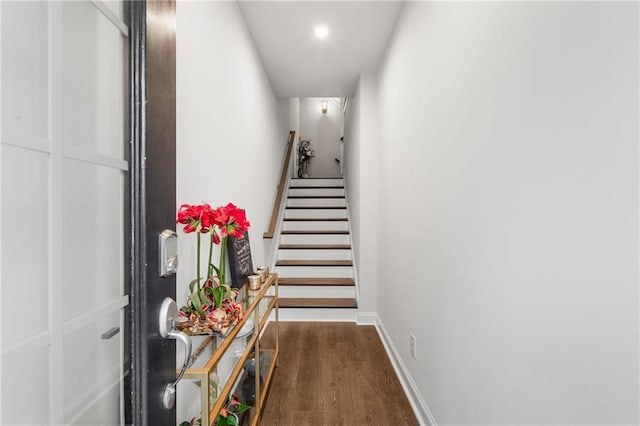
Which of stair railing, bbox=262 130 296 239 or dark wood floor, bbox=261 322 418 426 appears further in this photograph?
stair railing, bbox=262 130 296 239

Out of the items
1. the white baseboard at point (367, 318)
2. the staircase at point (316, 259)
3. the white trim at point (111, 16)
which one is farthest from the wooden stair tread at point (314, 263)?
the white trim at point (111, 16)

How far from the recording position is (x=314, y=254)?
3.97 meters

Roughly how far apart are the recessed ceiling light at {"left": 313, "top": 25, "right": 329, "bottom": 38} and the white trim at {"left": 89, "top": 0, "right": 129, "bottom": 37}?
7.24ft

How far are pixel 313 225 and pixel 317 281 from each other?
1.08 m

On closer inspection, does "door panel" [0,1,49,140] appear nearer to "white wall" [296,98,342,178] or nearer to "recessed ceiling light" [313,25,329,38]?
"recessed ceiling light" [313,25,329,38]

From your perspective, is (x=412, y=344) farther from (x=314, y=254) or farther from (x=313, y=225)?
(x=313, y=225)

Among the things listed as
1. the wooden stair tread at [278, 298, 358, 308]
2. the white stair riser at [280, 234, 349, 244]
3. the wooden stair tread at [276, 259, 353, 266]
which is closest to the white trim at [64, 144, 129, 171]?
the wooden stair tread at [278, 298, 358, 308]

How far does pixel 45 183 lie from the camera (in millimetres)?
447

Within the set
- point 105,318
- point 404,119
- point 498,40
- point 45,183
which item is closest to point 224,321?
point 105,318

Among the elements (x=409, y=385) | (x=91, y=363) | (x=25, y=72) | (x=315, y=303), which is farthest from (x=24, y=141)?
(x=315, y=303)

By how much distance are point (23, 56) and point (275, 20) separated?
2.35 m

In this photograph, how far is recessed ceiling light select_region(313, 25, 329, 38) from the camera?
250 centimetres

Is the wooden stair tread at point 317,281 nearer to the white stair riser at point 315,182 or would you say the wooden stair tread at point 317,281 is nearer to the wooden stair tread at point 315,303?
the wooden stair tread at point 315,303

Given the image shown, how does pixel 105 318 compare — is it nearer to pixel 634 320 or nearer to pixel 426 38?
pixel 634 320
